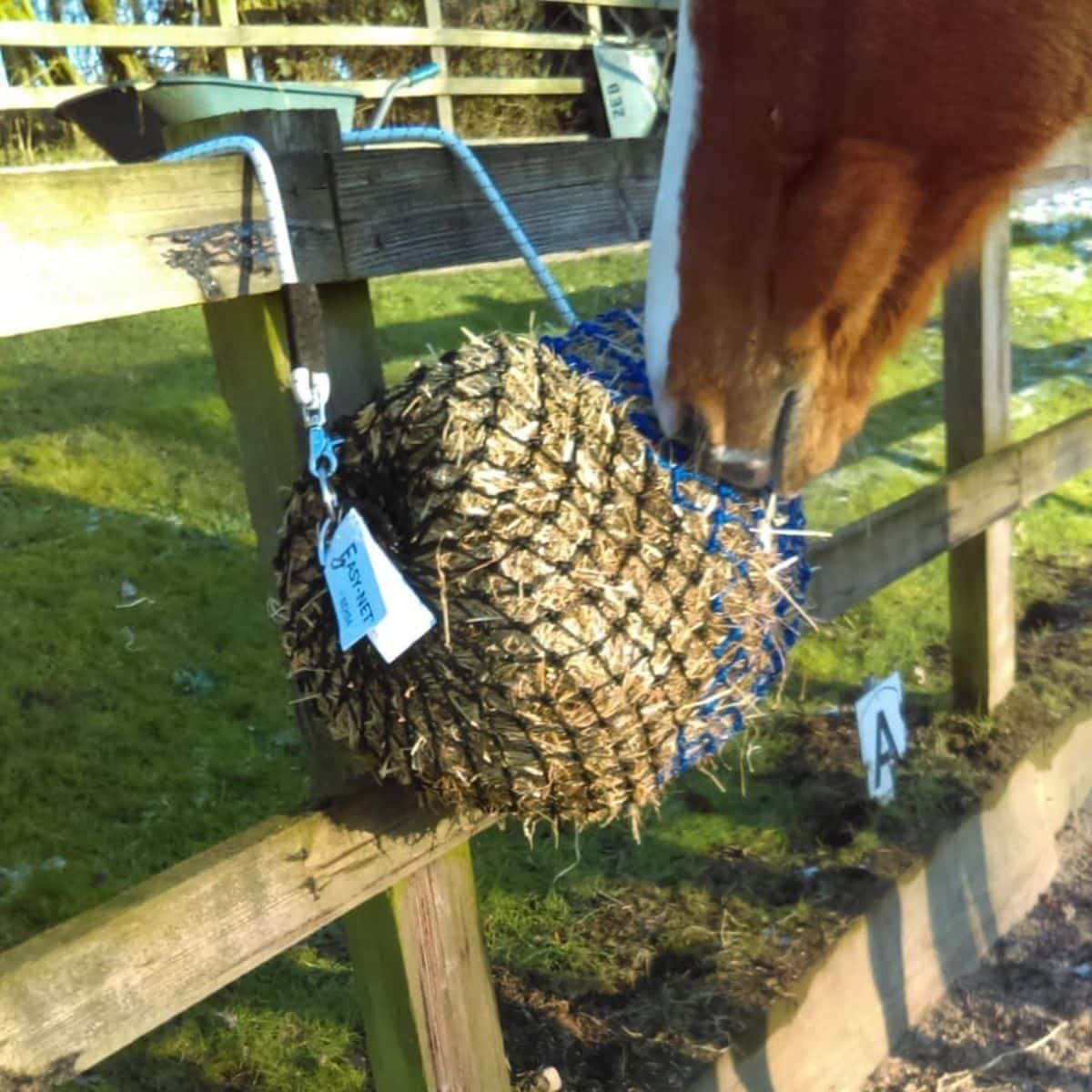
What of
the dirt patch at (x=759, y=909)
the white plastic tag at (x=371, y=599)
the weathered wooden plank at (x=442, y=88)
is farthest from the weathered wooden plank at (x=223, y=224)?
the weathered wooden plank at (x=442, y=88)

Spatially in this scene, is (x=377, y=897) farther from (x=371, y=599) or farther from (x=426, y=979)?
(x=371, y=599)

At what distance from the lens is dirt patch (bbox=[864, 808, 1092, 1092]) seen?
2.54m

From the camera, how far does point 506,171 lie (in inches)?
63.6

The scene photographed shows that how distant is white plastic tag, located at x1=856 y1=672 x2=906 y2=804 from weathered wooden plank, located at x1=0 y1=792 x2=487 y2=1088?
1.37 metres

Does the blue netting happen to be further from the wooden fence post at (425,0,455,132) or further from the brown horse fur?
the wooden fence post at (425,0,455,132)

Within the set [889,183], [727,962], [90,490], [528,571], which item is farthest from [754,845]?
[90,490]

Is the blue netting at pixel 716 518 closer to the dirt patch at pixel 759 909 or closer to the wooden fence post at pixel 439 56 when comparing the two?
the dirt patch at pixel 759 909

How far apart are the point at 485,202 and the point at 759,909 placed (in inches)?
73.2

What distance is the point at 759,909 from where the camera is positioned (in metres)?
2.69

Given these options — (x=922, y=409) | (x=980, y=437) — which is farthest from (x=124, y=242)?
(x=922, y=409)

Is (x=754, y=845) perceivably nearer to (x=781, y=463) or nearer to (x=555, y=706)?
(x=781, y=463)

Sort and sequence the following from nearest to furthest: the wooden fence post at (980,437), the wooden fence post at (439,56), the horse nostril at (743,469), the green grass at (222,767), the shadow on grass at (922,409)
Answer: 1. the horse nostril at (743,469)
2. the green grass at (222,767)
3. the wooden fence post at (980,437)
4. the shadow on grass at (922,409)
5. the wooden fence post at (439,56)

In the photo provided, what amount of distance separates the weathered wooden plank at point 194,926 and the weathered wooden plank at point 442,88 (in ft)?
19.8

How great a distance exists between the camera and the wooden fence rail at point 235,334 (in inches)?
43.9
